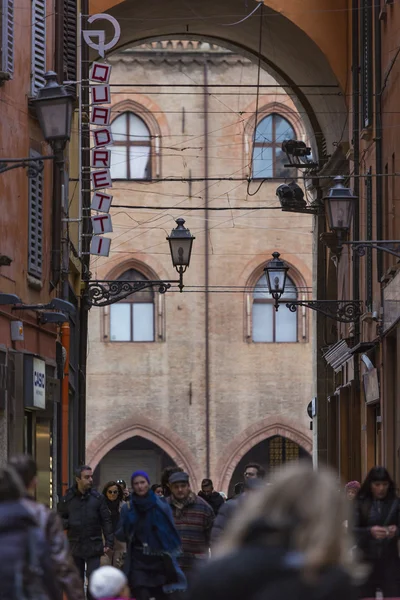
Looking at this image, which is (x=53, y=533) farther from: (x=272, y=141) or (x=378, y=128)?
(x=272, y=141)

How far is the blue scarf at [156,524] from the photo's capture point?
1158 centimetres

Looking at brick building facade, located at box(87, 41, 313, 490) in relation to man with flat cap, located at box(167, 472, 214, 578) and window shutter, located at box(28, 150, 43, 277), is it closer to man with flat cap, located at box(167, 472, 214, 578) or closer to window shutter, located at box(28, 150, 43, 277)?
window shutter, located at box(28, 150, 43, 277)

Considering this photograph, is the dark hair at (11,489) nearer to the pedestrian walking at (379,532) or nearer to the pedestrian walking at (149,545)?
the pedestrian walking at (379,532)

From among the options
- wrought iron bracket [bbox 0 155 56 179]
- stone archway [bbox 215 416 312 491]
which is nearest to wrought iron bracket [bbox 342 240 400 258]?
wrought iron bracket [bbox 0 155 56 179]

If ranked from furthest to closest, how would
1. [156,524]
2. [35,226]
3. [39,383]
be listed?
1. [35,226]
2. [39,383]
3. [156,524]

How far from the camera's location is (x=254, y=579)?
140 inches

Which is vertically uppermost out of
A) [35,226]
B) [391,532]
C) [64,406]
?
[35,226]

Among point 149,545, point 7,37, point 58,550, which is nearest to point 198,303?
point 7,37

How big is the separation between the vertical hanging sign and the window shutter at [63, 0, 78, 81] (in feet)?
1.14

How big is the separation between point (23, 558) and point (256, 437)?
3967cm

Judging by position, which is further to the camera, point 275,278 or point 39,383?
point 275,278

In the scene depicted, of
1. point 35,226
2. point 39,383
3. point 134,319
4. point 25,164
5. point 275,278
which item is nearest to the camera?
point 25,164

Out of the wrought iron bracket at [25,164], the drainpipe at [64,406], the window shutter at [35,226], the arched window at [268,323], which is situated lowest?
the drainpipe at [64,406]

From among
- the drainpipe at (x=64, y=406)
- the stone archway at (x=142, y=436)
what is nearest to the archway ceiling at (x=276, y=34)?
the drainpipe at (x=64, y=406)
